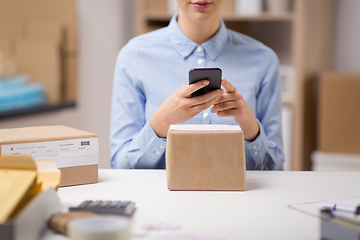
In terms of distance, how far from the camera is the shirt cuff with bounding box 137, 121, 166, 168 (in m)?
1.04

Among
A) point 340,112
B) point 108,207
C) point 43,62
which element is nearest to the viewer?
point 108,207

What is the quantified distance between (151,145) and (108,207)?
41 cm

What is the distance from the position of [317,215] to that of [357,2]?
2030 mm

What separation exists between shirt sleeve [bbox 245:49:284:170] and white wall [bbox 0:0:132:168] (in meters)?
0.99

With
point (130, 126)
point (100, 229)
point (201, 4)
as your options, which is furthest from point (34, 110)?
point (100, 229)

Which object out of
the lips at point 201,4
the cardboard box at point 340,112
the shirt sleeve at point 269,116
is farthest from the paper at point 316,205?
the cardboard box at point 340,112

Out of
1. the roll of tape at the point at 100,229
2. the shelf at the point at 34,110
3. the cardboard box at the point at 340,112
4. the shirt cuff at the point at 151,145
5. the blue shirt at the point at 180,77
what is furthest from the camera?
the cardboard box at the point at 340,112

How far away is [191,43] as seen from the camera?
121cm

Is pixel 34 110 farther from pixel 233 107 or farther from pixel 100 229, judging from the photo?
pixel 100 229

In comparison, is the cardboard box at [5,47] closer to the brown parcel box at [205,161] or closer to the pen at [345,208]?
the brown parcel box at [205,161]

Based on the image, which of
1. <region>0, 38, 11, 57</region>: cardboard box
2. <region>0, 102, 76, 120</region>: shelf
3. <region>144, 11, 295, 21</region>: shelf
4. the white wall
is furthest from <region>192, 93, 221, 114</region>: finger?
<region>144, 11, 295, 21</region>: shelf

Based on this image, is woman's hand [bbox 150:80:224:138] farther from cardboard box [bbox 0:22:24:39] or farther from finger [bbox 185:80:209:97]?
cardboard box [bbox 0:22:24:39]

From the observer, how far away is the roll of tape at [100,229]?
1.42ft

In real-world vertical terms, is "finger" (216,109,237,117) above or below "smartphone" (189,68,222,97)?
below
